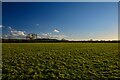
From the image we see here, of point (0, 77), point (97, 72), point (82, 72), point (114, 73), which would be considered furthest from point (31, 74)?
point (114, 73)

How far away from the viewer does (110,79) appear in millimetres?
14109

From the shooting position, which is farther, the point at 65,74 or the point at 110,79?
the point at 65,74

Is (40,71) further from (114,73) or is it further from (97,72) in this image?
(114,73)

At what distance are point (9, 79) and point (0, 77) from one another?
0.64m

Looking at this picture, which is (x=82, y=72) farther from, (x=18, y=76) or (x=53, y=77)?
(x=18, y=76)

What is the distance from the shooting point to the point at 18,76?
14641mm

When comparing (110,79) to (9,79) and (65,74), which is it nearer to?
(65,74)

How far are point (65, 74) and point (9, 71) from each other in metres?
3.98

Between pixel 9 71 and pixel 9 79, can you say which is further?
pixel 9 71

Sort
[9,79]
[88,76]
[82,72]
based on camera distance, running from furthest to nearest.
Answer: [82,72], [88,76], [9,79]

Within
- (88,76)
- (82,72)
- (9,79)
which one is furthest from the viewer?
(82,72)

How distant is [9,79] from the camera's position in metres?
13.9

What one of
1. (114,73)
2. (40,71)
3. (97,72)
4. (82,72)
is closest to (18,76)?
(40,71)

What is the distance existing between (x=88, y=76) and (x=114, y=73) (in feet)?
6.96
